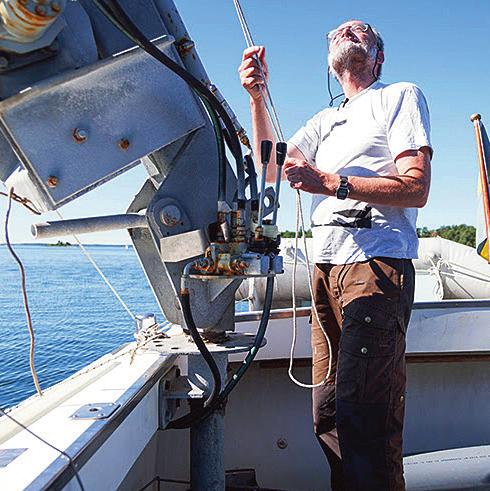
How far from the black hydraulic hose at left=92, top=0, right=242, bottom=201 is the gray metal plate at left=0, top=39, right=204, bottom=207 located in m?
0.08

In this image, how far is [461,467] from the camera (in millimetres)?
2176

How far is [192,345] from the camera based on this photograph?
150 cm

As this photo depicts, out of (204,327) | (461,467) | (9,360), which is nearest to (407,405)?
(461,467)

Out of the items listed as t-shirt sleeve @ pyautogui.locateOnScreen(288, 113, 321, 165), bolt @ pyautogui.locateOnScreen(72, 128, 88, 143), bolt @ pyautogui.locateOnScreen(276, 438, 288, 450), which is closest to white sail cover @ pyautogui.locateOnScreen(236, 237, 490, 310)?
bolt @ pyautogui.locateOnScreen(276, 438, 288, 450)

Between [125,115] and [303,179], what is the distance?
0.58 meters

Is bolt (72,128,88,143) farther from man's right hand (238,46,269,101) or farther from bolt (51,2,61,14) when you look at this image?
man's right hand (238,46,269,101)

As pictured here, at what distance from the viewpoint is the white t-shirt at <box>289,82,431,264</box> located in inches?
65.7

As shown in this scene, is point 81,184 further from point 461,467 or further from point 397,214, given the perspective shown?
point 461,467

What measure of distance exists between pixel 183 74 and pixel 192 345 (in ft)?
2.28

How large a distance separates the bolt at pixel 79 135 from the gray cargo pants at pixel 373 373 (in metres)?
0.92

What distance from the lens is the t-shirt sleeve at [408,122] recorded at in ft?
5.35

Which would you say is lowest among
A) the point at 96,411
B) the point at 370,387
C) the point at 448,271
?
the point at 448,271

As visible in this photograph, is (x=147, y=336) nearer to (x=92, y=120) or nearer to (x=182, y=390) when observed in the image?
(x=182, y=390)

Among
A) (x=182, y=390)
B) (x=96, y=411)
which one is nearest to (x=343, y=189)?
(x=182, y=390)
